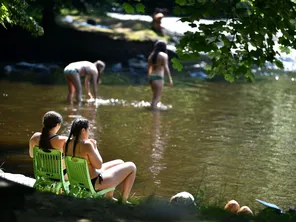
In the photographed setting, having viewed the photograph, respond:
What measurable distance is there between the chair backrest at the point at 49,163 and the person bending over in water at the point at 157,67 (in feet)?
32.1

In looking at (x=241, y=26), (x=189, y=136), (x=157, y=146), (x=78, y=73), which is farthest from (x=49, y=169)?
(x=78, y=73)

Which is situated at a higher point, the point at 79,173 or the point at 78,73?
the point at 78,73

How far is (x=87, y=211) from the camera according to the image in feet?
16.8

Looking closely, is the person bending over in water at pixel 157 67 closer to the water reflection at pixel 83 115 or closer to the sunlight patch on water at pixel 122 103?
the sunlight patch on water at pixel 122 103

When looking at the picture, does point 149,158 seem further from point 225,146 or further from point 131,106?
point 131,106

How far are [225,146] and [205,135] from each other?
1.14 metres

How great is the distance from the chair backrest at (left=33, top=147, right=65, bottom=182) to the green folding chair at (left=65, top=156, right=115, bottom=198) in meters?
0.09

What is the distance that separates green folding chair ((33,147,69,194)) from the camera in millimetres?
7797

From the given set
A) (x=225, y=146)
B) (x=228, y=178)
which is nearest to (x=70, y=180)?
(x=228, y=178)

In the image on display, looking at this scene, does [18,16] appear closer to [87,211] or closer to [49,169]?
[49,169]

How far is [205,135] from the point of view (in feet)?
47.5

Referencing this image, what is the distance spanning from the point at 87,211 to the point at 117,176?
3.15 m

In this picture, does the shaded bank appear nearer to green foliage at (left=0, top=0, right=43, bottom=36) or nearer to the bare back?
green foliage at (left=0, top=0, right=43, bottom=36)

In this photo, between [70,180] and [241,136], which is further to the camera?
[241,136]
